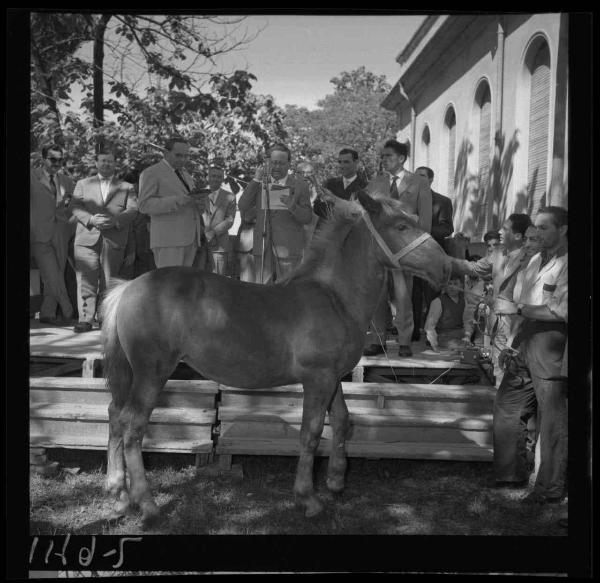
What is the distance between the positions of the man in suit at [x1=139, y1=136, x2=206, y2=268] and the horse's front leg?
231cm

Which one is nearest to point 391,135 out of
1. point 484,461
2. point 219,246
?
point 219,246

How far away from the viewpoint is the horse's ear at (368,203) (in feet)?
15.2

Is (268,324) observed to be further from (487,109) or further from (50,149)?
(487,109)

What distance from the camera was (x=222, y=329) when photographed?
15.7ft

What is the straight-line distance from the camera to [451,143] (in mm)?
15344

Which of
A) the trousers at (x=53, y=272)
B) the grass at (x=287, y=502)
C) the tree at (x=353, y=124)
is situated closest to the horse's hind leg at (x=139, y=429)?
the grass at (x=287, y=502)

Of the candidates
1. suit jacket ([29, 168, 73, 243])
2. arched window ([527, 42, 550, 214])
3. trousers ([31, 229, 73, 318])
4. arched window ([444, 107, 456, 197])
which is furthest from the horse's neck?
arched window ([444, 107, 456, 197])

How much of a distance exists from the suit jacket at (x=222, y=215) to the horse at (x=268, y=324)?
10.8 ft

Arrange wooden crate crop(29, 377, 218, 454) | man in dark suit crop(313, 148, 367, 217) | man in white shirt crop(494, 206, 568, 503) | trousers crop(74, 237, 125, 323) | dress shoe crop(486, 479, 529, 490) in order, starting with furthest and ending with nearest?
1. trousers crop(74, 237, 125, 323)
2. man in dark suit crop(313, 148, 367, 217)
3. wooden crate crop(29, 377, 218, 454)
4. dress shoe crop(486, 479, 529, 490)
5. man in white shirt crop(494, 206, 568, 503)

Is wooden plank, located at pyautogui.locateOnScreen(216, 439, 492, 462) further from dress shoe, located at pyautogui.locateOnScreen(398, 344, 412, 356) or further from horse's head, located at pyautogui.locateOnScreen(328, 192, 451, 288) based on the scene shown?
horse's head, located at pyautogui.locateOnScreen(328, 192, 451, 288)

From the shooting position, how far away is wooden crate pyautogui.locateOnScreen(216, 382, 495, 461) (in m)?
5.89

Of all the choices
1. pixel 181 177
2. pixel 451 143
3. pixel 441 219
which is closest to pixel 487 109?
pixel 451 143

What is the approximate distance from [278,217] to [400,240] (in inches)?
99.5
